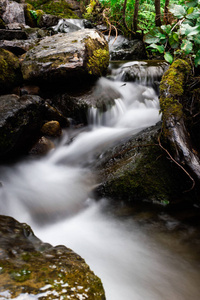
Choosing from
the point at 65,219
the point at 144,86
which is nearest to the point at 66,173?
the point at 65,219

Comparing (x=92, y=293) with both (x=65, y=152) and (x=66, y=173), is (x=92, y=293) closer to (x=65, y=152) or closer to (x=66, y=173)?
(x=66, y=173)

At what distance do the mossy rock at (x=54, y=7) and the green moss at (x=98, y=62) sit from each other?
1013 cm

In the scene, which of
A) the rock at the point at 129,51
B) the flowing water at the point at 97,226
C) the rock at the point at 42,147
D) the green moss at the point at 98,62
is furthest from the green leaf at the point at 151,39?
the rock at the point at 129,51

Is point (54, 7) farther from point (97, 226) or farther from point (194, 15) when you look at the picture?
point (97, 226)

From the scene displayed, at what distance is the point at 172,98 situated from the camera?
2945mm

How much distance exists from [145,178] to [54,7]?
15.6m

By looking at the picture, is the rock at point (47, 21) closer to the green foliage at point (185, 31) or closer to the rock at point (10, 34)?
the rock at point (10, 34)

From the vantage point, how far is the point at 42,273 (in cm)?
123

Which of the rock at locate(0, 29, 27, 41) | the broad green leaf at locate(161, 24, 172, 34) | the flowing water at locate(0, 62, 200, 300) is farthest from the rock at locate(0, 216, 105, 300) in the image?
the rock at locate(0, 29, 27, 41)

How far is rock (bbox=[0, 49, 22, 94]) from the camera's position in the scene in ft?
16.7

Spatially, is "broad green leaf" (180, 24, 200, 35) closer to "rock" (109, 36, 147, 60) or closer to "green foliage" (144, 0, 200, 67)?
"green foliage" (144, 0, 200, 67)

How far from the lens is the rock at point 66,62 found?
5.28 meters

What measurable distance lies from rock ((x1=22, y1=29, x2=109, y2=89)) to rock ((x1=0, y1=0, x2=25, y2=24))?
20.1 ft

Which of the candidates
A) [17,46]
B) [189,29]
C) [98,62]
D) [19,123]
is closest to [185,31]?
[189,29]
